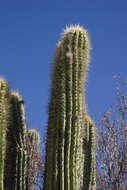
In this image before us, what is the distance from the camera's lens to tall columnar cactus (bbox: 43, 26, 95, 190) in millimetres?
5172

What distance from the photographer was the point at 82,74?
573 cm

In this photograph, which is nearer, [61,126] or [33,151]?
[61,126]

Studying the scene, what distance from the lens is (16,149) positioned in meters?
6.22

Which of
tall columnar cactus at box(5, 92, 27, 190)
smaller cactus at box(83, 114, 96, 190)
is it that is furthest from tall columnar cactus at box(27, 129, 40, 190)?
tall columnar cactus at box(5, 92, 27, 190)

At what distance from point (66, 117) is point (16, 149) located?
1288 mm

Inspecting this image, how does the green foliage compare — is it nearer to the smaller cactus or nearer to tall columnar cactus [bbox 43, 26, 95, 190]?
tall columnar cactus [bbox 43, 26, 95, 190]

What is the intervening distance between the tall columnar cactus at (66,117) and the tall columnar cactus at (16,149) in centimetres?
79

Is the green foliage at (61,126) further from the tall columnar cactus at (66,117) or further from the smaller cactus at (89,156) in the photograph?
the smaller cactus at (89,156)

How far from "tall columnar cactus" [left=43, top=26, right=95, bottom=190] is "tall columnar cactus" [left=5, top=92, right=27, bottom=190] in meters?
0.79

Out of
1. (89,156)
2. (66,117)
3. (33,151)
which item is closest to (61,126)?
(66,117)

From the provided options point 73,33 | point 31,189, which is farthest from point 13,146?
point 31,189

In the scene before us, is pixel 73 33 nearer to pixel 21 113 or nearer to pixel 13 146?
pixel 21 113

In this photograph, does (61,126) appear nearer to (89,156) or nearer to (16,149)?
(16,149)

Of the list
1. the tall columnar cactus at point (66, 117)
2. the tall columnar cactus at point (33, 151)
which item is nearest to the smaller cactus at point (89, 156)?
the tall columnar cactus at point (33, 151)
